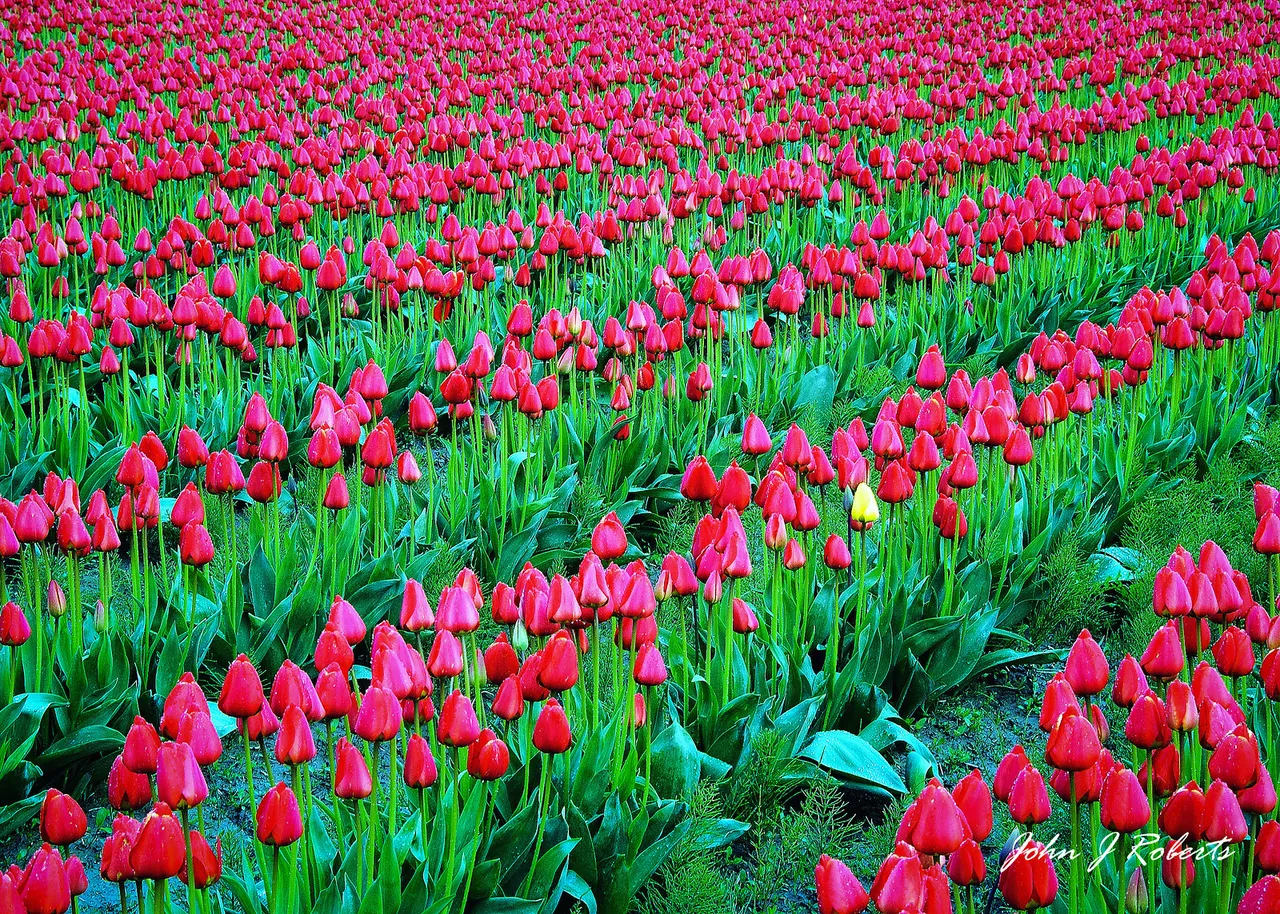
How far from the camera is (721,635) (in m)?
3.24

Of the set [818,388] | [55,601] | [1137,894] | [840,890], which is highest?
[840,890]

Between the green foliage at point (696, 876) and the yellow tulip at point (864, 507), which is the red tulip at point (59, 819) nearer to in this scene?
the green foliage at point (696, 876)

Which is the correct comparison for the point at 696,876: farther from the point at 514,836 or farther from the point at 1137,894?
the point at 1137,894

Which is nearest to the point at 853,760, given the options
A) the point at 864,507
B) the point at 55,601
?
the point at 864,507

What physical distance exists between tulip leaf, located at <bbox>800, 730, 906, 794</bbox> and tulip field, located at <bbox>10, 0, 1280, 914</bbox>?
10mm

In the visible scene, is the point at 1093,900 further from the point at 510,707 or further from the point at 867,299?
the point at 867,299

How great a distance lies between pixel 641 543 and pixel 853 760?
1.67 m

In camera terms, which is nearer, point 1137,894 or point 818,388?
point 1137,894

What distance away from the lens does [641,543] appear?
177 inches

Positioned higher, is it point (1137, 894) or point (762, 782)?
point (1137, 894)

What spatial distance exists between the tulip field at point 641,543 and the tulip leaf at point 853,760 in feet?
0.03

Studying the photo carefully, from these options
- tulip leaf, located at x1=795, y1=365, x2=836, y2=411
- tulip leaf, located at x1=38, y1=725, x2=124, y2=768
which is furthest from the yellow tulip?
tulip leaf, located at x1=795, y1=365, x2=836, y2=411

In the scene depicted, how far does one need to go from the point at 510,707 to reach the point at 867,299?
3.59m

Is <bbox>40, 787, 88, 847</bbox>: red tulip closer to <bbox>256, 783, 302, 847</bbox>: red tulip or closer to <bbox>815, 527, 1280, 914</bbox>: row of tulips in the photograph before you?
<bbox>256, 783, 302, 847</bbox>: red tulip
